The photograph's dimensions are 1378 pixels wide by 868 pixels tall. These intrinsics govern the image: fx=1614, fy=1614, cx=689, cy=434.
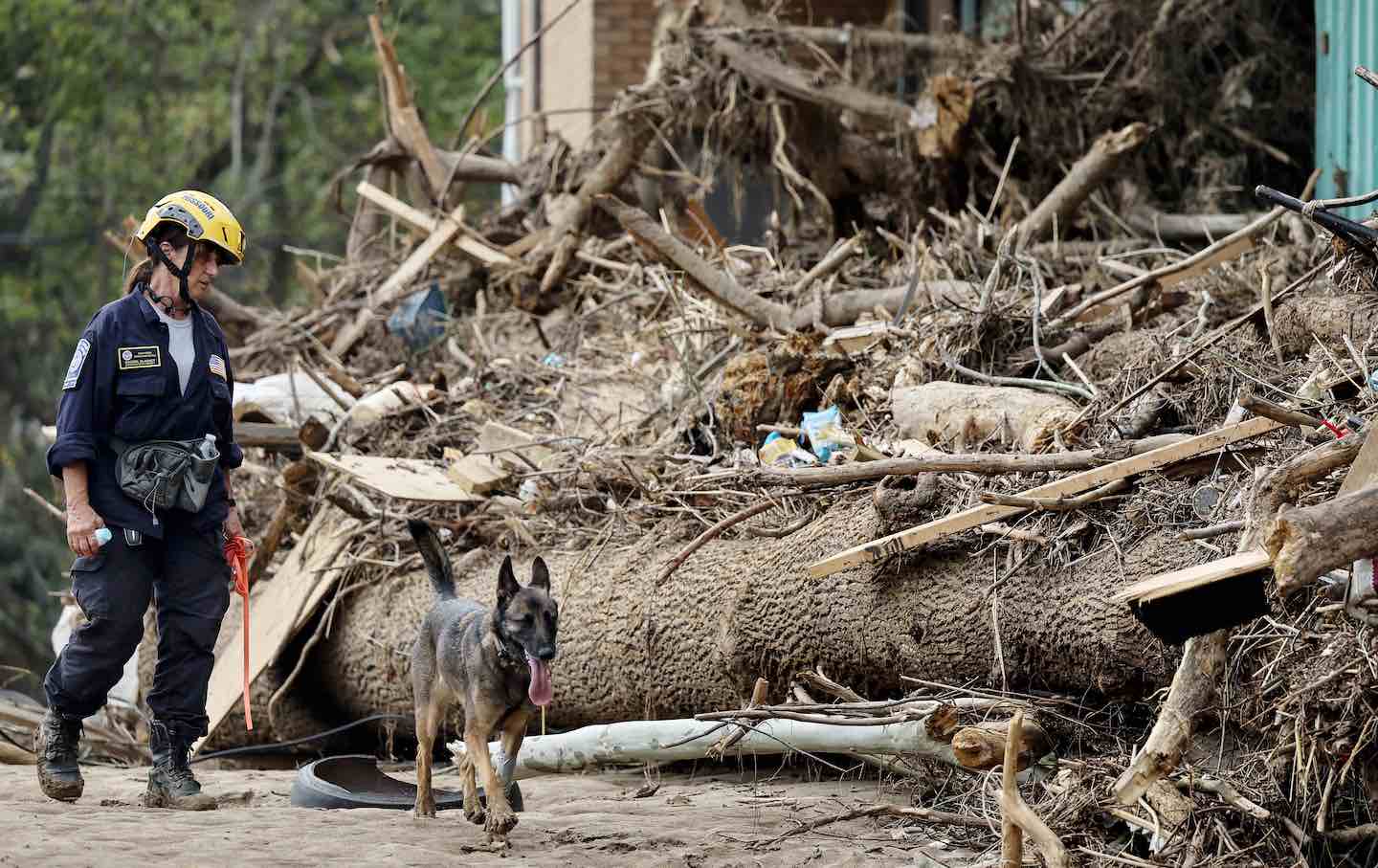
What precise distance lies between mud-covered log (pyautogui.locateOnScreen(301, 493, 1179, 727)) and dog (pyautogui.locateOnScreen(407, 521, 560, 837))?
939 mm

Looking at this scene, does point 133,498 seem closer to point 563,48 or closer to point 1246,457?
point 1246,457

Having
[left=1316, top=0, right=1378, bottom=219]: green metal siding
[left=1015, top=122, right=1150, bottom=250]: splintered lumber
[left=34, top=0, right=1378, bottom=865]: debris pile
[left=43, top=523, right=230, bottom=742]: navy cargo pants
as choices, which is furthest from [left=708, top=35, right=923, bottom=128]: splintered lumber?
[left=43, top=523, right=230, bottom=742]: navy cargo pants

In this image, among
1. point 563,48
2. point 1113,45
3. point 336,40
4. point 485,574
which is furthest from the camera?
point 336,40

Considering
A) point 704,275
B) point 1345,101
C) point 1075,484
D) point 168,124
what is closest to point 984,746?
point 1075,484

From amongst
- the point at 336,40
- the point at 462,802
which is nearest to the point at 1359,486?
the point at 462,802

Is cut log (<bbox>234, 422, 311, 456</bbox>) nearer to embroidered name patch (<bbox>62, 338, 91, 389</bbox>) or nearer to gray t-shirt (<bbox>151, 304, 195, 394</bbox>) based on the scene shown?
gray t-shirt (<bbox>151, 304, 195, 394</bbox>)

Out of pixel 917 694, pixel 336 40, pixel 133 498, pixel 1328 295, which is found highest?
pixel 336 40

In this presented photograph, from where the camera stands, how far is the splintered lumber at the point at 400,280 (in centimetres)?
1085

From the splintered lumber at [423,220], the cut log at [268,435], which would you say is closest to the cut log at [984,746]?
the cut log at [268,435]

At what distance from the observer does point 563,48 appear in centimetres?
1791

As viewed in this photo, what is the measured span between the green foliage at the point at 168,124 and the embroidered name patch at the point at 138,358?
18969 millimetres

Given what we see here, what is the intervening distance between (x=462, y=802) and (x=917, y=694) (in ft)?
6.00

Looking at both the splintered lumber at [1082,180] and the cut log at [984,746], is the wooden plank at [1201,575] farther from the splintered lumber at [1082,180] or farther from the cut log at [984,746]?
the splintered lumber at [1082,180]

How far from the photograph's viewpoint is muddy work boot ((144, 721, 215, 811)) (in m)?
6.04
